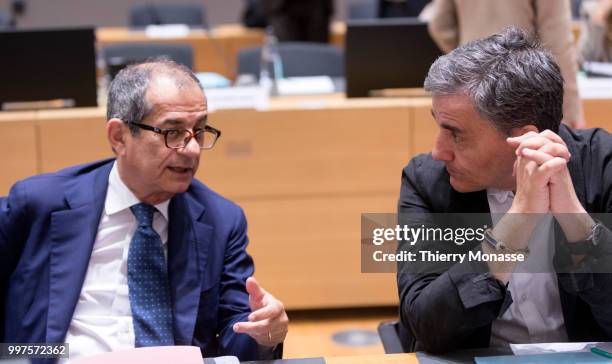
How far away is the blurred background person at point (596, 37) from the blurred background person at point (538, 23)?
573mm

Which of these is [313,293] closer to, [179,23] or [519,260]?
[519,260]

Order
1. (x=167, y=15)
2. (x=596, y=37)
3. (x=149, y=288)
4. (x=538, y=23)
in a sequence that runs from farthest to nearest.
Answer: (x=167, y=15) < (x=596, y=37) < (x=538, y=23) < (x=149, y=288)

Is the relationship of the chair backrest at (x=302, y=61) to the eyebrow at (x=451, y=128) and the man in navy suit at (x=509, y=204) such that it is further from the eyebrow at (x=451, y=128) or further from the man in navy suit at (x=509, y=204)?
the eyebrow at (x=451, y=128)

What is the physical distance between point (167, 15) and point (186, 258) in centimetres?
645

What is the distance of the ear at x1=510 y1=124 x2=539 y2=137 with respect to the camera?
1654 mm

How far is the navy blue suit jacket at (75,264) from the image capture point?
1.85m

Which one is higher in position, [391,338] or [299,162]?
[299,162]

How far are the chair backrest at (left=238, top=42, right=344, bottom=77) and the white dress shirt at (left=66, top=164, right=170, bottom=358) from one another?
274 centimetres

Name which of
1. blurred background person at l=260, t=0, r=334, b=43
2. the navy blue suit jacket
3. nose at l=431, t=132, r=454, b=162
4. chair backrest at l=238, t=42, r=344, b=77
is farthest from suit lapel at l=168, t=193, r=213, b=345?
blurred background person at l=260, t=0, r=334, b=43

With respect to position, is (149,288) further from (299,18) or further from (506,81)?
(299,18)

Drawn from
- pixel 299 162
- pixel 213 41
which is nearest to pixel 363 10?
pixel 213 41

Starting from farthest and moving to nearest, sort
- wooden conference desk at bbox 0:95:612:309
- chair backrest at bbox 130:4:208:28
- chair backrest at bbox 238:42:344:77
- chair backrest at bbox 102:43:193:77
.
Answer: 1. chair backrest at bbox 130:4:208:28
2. chair backrest at bbox 238:42:344:77
3. chair backrest at bbox 102:43:193:77
4. wooden conference desk at bbox 0:95:612:309

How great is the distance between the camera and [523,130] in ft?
5.44

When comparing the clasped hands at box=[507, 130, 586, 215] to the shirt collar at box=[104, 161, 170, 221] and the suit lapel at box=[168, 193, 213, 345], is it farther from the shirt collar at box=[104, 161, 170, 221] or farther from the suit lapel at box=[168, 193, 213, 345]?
the shirt collar at box=[104, 161, 170, 221]
